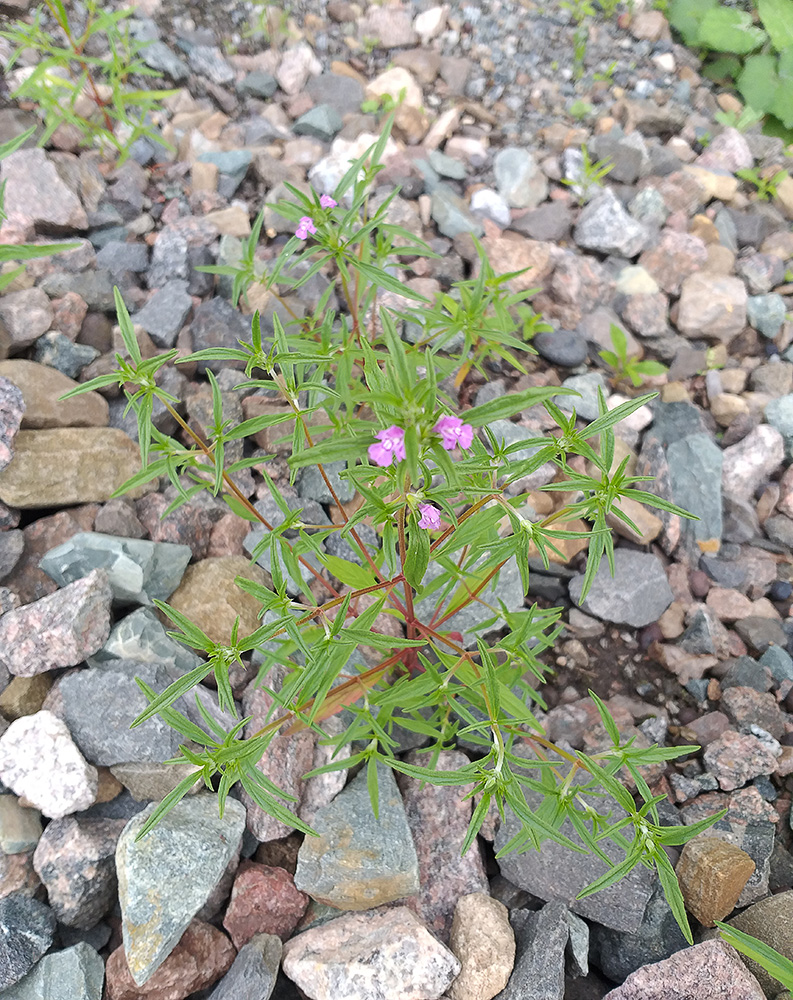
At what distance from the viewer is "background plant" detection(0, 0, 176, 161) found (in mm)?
4602

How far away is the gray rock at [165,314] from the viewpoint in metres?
4.21

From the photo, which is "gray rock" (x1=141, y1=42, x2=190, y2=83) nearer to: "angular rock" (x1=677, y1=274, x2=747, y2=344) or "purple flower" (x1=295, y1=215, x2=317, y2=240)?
"purple flower" (x1=295, y1=215, x2=317, y2=240)

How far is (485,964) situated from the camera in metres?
2.71

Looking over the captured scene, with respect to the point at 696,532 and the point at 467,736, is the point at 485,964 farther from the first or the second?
the point at 696,532

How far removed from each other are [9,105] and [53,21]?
2.81 feet

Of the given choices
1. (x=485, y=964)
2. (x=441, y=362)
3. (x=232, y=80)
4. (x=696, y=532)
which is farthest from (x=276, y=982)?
(x=232, y=80)

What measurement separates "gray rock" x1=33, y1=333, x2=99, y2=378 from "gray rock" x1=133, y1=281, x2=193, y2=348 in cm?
38

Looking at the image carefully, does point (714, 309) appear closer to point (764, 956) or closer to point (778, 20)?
point (778, 20)

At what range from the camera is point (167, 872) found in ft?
8.80

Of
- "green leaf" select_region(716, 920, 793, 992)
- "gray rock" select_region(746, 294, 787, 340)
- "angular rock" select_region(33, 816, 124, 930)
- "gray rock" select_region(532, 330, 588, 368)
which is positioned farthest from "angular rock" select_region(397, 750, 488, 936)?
"gray rock" select_region(746, 294, 787, 340)

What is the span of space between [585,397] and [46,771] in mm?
3296

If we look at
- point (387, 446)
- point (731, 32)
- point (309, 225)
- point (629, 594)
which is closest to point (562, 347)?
point (629, 594)

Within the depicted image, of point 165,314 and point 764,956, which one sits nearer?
point 764,956

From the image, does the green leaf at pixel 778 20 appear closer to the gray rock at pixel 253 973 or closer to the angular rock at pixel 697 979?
the angular rock at pixel 697 979
